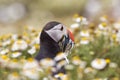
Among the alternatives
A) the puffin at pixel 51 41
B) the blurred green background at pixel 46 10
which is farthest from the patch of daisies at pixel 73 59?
the blurred green background at pixel 46 10

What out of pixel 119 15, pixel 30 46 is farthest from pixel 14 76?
pixel 119 15

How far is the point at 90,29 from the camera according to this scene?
539 cm

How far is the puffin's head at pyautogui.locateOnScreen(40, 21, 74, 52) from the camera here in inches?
148

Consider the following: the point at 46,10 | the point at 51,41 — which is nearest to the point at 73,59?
the point at 51,41

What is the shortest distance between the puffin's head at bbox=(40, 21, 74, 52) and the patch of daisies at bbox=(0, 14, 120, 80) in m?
0.13

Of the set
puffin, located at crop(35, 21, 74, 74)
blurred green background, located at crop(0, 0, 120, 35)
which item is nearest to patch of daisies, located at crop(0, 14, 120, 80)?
puffin, located at crop(35, 21, 74, 74)

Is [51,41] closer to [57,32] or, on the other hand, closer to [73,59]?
[57,32]

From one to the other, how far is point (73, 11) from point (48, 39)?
21.0 ft

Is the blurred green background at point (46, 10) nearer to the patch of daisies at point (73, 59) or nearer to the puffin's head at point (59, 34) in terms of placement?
the patch of daisies at point (73, 59)

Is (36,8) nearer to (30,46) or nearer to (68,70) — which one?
(30,46)

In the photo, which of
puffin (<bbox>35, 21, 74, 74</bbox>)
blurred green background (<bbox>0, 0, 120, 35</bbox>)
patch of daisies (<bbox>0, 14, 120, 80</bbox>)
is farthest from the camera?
blurred green background (<bbox>0, 0, 120, 35</bbox>)

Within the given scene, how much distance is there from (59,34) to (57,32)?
0.15 ft

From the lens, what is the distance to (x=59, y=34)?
12.6 ft

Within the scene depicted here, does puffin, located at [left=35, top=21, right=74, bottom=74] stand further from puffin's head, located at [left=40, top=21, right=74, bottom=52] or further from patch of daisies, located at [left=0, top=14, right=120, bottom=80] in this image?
patch of daisies, located at [left=0, top=14, right=120, bottom=80]
